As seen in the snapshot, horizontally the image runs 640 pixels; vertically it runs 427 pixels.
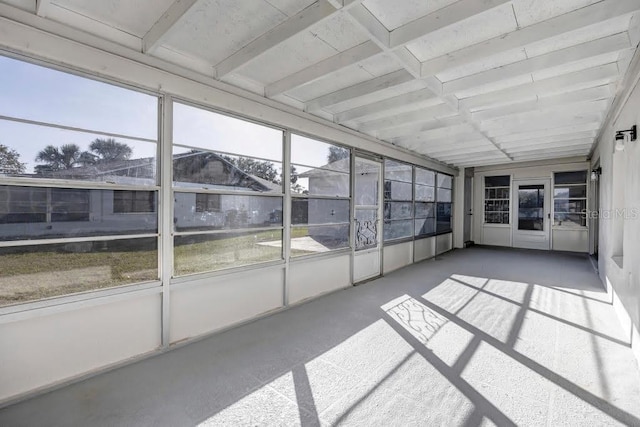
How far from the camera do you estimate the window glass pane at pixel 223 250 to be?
115 inches

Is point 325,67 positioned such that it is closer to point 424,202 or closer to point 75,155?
point 75,155

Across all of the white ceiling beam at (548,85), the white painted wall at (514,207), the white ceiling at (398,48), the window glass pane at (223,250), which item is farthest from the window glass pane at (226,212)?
the white painted wall at (514,207)

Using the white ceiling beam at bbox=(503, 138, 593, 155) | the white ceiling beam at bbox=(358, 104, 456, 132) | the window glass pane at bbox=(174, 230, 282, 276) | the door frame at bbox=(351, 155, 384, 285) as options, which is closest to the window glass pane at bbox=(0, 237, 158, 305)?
the window glass pane at bbox=(174, 230, 282, 276)

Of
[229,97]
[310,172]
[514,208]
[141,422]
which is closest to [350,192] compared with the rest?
[310,172]

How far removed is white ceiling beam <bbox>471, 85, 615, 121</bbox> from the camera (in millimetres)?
3377

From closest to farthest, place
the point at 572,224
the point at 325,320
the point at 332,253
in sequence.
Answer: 1. the point at 325,320
2. the point at 332,253
3. the point at 572,224

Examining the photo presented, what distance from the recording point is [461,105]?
3809mm

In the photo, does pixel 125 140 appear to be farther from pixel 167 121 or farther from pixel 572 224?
pixel 572 224

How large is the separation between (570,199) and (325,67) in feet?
28.6

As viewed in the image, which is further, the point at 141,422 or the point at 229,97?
the point at 229,97

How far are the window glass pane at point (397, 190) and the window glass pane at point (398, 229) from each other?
506 mm

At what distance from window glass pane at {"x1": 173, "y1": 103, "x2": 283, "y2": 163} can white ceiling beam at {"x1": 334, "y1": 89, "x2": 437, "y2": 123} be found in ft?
3.45

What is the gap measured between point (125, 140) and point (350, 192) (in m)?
3.19

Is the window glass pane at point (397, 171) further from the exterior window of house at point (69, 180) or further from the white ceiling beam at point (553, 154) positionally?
the exterior window of house at point (69, 180)
